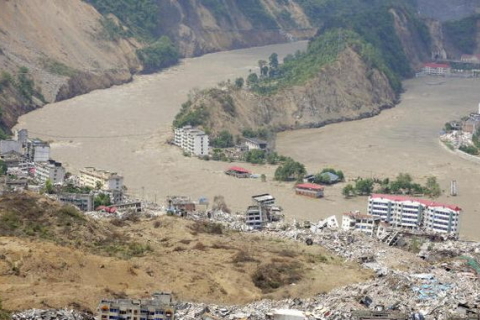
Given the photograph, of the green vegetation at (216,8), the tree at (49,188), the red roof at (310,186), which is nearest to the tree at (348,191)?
the red roof at (310,186)

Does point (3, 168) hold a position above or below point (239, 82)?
below

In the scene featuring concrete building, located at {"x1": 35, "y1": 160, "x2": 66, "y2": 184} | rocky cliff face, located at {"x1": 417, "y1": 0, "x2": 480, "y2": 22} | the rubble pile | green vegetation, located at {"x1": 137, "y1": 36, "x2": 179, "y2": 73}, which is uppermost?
rocky cliff face, located at {"x1": 417, "y1": 0, "x2": 480, "y2": 22}

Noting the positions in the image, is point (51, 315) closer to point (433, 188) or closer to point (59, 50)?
point (433, 188)

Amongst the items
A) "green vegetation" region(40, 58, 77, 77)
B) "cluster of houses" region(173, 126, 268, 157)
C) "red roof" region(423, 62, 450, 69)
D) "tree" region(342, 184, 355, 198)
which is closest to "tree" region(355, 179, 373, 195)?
"tree" region(342, 184, 355, 198)

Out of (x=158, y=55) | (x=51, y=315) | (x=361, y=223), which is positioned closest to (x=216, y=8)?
(x=158, y=55)

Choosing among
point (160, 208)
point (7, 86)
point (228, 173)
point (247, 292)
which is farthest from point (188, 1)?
point (247, 292)

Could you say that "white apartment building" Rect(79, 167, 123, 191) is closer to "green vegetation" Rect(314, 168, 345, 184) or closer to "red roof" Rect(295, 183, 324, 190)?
"red roof" Rect(295, 183, 324, 190)

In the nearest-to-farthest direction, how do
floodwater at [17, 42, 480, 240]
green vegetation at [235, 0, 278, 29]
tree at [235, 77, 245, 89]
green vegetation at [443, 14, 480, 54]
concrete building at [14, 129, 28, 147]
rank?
A: floodwater at [17, 42, 480, 240] → concrete building at [14, 129, 28, 147] → tree at [235, 77, 245, 89] → green vegetation at [443, 14, 480, 54] → green vegetation at [235, 0, 278, 29]
